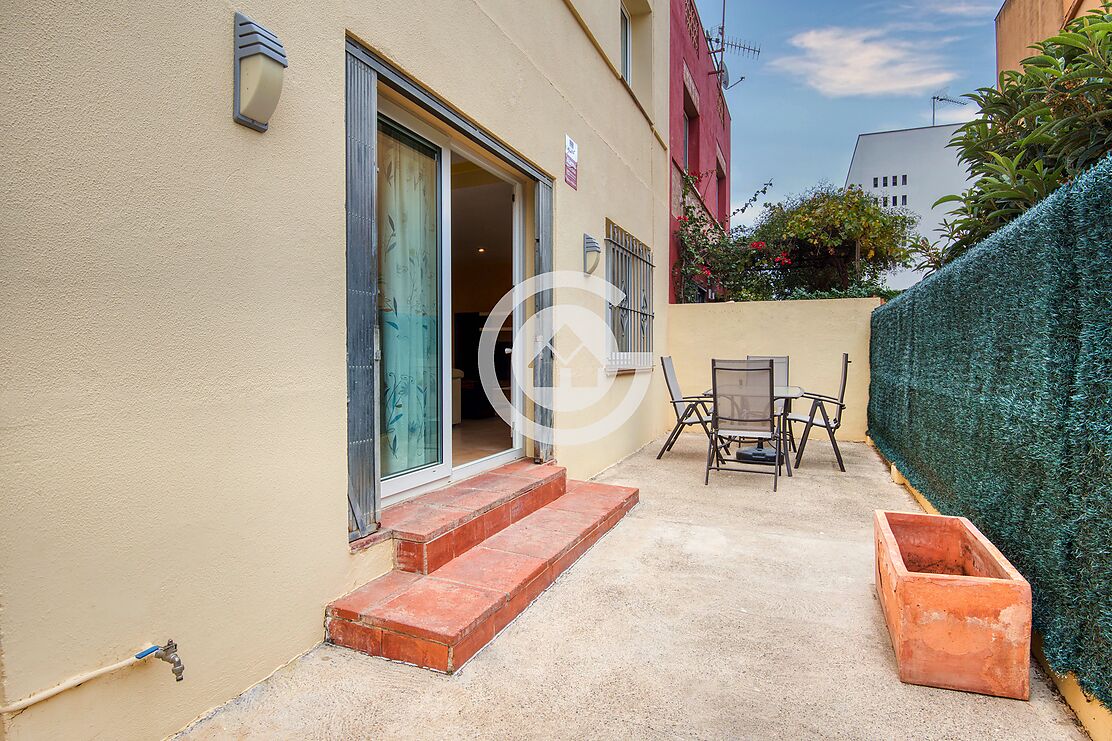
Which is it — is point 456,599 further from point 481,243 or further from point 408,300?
point 481,243

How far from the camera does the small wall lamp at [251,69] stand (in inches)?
70.0

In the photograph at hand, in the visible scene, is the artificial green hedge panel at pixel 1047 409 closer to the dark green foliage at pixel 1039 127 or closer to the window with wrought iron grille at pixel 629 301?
the dark green foliage at pixel 1039 127

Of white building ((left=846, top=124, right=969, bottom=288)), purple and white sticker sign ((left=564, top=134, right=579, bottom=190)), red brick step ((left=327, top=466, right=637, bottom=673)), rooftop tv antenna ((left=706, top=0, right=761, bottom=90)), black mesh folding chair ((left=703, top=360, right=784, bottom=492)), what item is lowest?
red brick step ((left=327, top=466, right=637, bottom=673))

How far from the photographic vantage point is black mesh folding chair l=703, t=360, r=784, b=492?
489cm

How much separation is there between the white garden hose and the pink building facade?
7.26 metres

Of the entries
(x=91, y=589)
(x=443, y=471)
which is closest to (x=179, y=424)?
(x=91, y=589)

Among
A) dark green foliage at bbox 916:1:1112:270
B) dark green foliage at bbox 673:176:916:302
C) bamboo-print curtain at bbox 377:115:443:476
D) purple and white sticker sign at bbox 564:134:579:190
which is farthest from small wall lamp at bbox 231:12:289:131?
dark green foliage at bbox 673:176:916:302

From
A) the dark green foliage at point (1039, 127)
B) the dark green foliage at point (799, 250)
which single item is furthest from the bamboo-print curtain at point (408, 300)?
the dark green foliage at point (799, 250)

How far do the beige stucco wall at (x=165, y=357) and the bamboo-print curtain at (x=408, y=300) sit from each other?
53 cm

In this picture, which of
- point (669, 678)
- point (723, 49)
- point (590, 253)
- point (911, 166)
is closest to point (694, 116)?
point (723, 49)

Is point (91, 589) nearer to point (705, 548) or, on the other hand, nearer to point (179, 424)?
point (179, 424)

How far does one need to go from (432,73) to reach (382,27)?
1.16 ft

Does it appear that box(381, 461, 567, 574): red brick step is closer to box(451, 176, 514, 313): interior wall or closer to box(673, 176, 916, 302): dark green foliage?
box(451, 176, 514, 313): interior wall

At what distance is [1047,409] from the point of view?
198 cm
